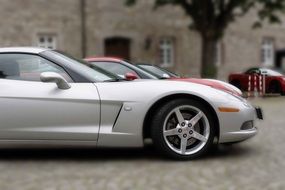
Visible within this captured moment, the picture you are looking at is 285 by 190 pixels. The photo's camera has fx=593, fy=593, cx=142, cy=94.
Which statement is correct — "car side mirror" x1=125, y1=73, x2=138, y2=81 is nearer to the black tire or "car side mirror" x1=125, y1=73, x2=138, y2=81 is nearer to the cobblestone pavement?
the black tire

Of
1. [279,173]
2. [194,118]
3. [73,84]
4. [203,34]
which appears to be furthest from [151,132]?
[203,34]

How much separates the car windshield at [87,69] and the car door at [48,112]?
0.15 meters

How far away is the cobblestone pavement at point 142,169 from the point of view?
531 cm

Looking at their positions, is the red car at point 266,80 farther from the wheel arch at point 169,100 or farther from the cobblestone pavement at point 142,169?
the wheel arch at point 169,100

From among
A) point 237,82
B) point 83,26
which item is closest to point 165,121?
point 237,82

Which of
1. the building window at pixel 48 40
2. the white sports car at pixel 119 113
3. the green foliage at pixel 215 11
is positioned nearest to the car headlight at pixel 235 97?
the white sports car at pixel 119 113

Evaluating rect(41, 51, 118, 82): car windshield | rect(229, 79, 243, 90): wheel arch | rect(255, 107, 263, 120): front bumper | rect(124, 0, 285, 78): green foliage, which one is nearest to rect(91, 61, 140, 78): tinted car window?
rect(41, 51, 118, 82): car windshield

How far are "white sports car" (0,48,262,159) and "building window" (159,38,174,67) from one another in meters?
23.1

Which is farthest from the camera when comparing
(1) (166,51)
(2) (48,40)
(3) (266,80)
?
(1) (166,51)

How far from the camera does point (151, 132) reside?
254 inches

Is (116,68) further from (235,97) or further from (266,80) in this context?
(266,80)

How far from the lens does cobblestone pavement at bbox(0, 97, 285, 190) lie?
209 inches

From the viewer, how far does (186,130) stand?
6.41 meters

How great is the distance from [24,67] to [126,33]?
70.9 feet
